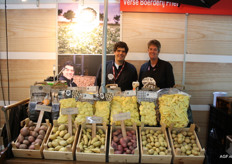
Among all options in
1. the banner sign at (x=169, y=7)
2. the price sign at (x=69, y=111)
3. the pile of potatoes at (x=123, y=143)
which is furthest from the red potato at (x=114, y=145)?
the banner sign at (x=169, y=7)

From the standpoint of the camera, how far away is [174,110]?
168 cm

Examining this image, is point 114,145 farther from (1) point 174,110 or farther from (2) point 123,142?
(1) point 174,110

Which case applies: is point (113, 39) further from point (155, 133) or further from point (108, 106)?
point (155, 133)

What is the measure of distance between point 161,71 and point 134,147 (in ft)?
5.18

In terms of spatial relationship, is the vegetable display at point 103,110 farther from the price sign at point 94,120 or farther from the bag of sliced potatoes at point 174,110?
the bag of sliced potatoes at point 174,110

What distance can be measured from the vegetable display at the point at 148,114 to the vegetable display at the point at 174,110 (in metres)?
0.07

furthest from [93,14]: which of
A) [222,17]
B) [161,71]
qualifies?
[222,17]

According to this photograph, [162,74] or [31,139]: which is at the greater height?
[162,74]

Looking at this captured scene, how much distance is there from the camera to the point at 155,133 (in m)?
1.60

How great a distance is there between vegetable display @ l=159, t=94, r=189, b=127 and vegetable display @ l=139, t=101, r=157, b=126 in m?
0.07

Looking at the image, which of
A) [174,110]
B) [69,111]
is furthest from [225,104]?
[69,111]

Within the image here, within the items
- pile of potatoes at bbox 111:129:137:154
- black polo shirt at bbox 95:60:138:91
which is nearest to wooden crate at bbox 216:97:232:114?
black polo shirt at bbox 95:60:138:91

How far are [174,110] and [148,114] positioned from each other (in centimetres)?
24

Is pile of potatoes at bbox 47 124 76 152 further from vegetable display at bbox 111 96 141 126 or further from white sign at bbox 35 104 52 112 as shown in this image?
vegetable display at bbox 111 96 141 126
